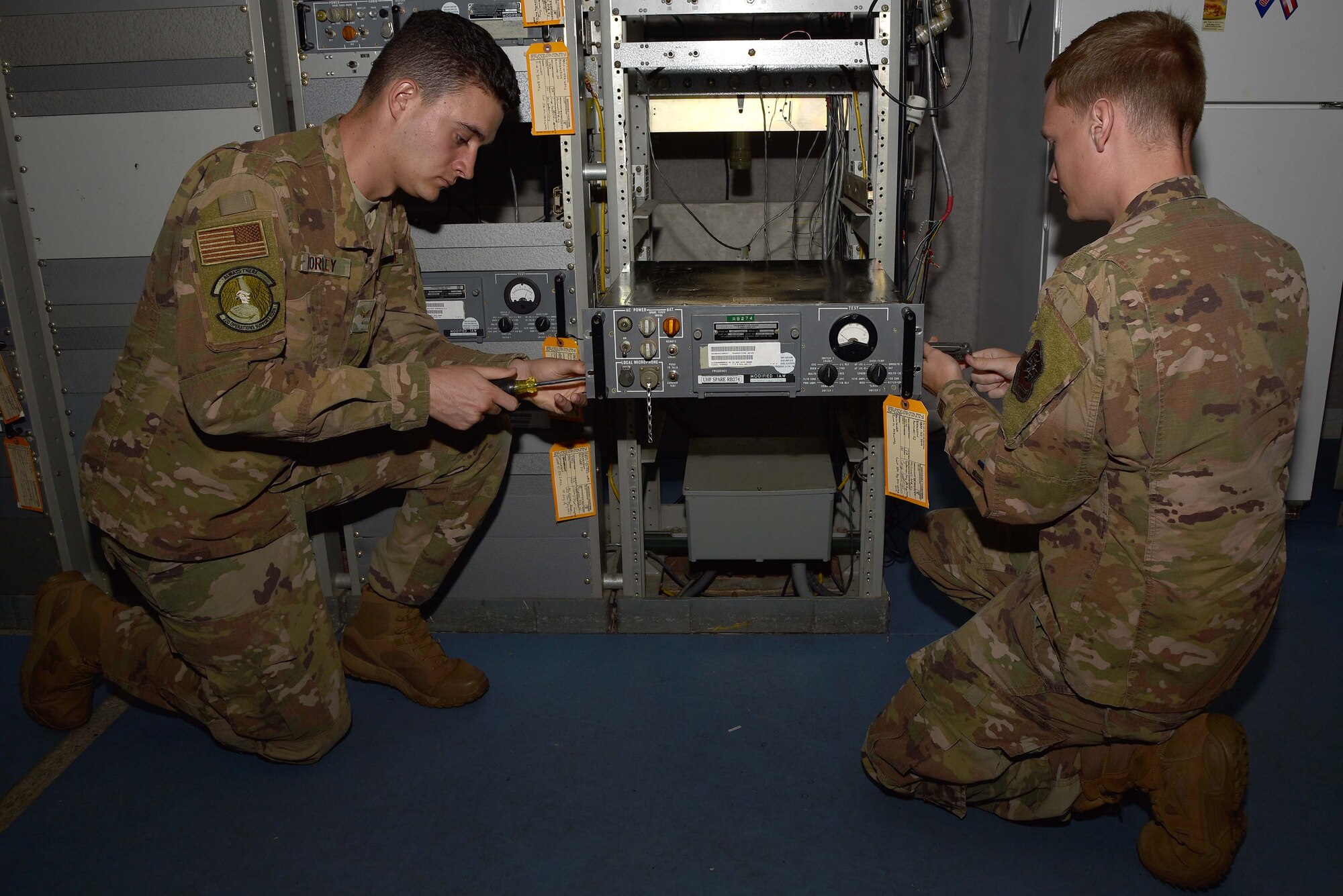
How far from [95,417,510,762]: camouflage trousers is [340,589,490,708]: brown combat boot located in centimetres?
5

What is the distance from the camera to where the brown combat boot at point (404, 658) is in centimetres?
231

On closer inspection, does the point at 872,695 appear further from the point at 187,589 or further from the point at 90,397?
the point at 90,397

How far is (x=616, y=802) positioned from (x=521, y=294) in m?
1.31

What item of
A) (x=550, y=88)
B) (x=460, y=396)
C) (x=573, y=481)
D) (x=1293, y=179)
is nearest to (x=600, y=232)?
A: (x=550, y=88)

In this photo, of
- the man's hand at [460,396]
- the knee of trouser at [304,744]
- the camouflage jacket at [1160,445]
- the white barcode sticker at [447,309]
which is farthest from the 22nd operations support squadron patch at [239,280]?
the camouflage jacket at [1160,445]

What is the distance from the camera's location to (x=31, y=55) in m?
2.31

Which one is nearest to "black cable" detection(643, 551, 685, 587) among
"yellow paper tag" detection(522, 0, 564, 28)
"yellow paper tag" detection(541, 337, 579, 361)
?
"yellow paper tag" detection(541, 337, 579, 361)

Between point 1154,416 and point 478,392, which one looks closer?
point 1154,416

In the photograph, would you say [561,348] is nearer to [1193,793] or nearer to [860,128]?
[860,128]

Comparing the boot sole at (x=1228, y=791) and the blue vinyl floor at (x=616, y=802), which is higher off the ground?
the boot sole at (x=1228, y=791)

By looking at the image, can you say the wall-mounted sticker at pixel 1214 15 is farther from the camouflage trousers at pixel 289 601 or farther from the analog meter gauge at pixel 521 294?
the camouflage trousers at pixel 289 601

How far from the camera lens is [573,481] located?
2.55m

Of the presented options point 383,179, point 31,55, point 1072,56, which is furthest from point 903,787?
point 31,55

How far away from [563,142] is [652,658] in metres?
1.42
